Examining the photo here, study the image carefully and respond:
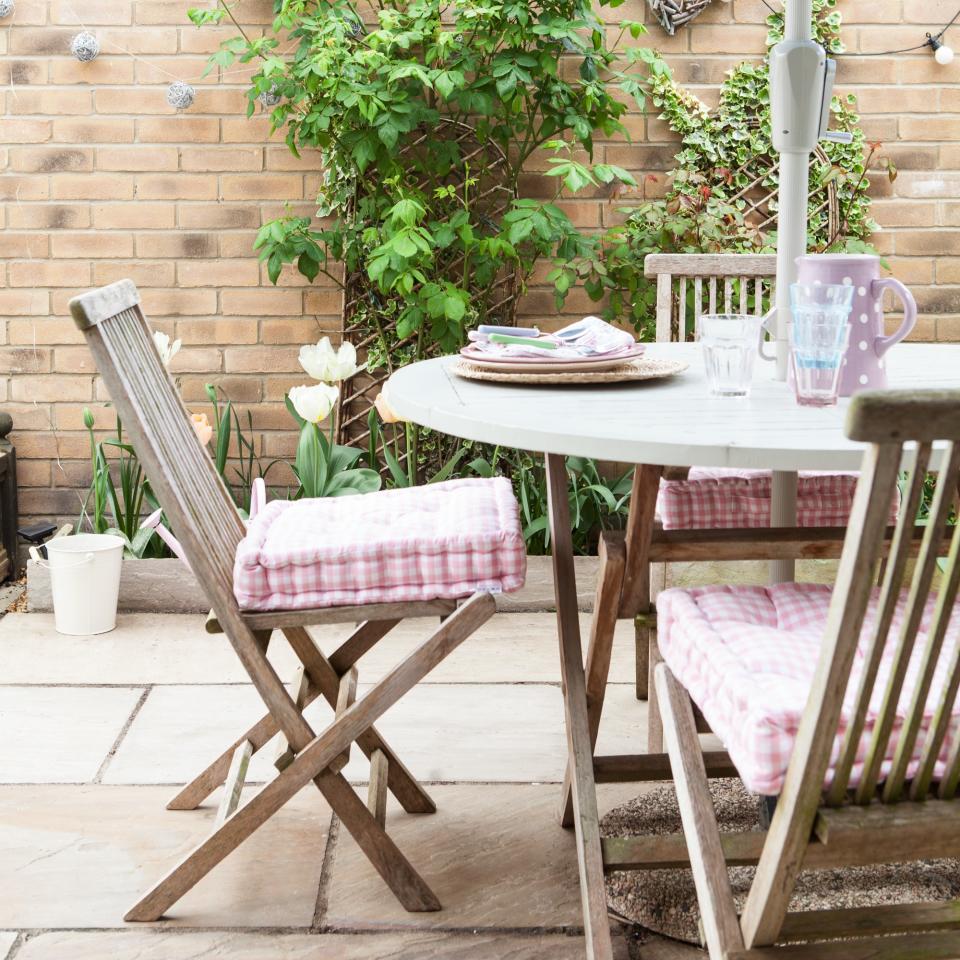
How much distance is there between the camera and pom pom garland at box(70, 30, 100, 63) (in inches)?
140

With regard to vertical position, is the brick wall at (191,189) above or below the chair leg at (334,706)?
above

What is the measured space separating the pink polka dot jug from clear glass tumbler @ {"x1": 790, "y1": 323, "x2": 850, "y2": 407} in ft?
0.11

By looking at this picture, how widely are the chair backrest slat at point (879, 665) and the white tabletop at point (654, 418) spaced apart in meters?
0.17

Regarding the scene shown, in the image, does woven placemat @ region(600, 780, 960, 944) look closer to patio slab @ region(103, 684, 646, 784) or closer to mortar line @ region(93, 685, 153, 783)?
patio slab @ region(103, 684, 646, 784)

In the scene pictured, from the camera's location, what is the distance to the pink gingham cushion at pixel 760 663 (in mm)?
1179

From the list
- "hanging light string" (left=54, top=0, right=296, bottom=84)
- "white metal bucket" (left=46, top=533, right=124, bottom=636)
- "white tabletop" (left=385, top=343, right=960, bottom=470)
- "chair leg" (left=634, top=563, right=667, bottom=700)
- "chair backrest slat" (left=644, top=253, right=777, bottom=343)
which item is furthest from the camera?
"hanging light string" (left=54, top=0, right=296, bottom=84)

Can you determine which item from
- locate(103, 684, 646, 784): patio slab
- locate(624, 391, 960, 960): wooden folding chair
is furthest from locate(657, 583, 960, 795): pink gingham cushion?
locate(103, 684, 646, 784): patio slab

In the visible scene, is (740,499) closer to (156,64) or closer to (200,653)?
(200,653)

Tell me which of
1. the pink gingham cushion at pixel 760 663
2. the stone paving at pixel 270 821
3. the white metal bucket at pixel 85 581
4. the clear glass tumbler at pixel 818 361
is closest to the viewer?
the pink gingham cushion at pixel 760 663

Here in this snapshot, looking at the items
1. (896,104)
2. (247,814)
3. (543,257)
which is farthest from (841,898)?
(896,104)

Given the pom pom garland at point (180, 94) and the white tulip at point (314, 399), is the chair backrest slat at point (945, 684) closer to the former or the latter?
the white tulip at point (314, 399)

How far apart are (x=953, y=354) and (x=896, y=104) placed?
1831 millimetres

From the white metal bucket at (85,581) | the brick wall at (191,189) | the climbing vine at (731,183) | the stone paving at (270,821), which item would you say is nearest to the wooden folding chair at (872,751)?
the stone paving at (270,821)

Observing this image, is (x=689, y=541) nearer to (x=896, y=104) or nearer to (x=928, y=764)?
(x=928, y=764)
